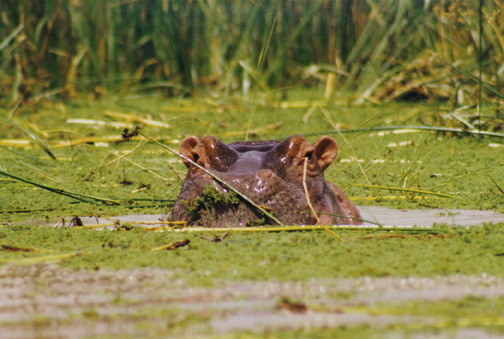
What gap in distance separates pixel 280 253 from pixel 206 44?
17.4 feet

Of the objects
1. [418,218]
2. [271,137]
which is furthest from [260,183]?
[271,137]

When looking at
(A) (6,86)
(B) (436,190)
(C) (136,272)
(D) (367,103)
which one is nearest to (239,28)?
(D) (367,103)

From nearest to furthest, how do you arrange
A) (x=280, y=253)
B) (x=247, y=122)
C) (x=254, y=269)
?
1. (x=254, y=269)
2. (x=280, y=253)
3. (x=247, y=122)

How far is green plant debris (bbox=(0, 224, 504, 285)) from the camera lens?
2.09 m

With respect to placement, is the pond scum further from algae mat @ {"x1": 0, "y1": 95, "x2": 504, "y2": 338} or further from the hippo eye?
the hippo eye

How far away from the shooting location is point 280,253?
7.62ft

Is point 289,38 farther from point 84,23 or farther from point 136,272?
point 136,272

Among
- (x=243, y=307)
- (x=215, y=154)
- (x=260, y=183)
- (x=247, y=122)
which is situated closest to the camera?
(x=243, y=307)

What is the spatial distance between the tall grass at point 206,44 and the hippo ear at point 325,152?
3483mm

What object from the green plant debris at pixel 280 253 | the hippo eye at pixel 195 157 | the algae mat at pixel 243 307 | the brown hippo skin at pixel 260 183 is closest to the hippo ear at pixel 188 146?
the brown hippo skin at pixel 260 183

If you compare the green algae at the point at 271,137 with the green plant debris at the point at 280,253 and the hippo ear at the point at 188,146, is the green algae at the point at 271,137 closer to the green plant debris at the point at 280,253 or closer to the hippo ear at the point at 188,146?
the hippo ear at the point at 188,146

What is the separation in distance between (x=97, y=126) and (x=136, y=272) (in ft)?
11.8

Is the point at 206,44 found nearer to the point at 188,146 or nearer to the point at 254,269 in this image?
the point at 188,146

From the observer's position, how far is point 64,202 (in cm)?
355
